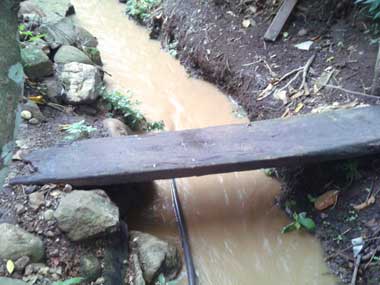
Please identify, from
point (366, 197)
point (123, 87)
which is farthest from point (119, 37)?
point (366, 197)

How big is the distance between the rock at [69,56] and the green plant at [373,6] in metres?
2.92

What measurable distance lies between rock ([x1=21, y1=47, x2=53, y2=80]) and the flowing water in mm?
1222

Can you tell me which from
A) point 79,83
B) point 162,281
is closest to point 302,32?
point 79,83

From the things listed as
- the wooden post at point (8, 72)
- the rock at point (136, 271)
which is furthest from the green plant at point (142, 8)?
the wooden post at point (8, 72)

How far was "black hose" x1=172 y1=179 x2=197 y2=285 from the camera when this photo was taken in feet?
10.5

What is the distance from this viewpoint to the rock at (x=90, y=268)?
282 cm

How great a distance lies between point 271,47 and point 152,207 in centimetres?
234

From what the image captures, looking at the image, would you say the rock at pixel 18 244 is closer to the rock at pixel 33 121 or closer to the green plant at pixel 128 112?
the rock at pixel 33 121

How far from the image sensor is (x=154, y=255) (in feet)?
10.2

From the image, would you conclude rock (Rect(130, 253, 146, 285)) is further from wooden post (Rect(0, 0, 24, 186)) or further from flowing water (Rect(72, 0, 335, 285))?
wooden post (Rect(0, 0, 24, 186))

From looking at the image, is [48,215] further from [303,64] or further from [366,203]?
[303,64]

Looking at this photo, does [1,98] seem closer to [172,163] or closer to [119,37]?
[172,163]

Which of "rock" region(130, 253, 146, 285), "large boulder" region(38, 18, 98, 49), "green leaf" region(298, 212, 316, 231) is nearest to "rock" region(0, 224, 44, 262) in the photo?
"rock" region(130, 253, 146, 285)

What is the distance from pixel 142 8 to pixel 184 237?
4731 mm
